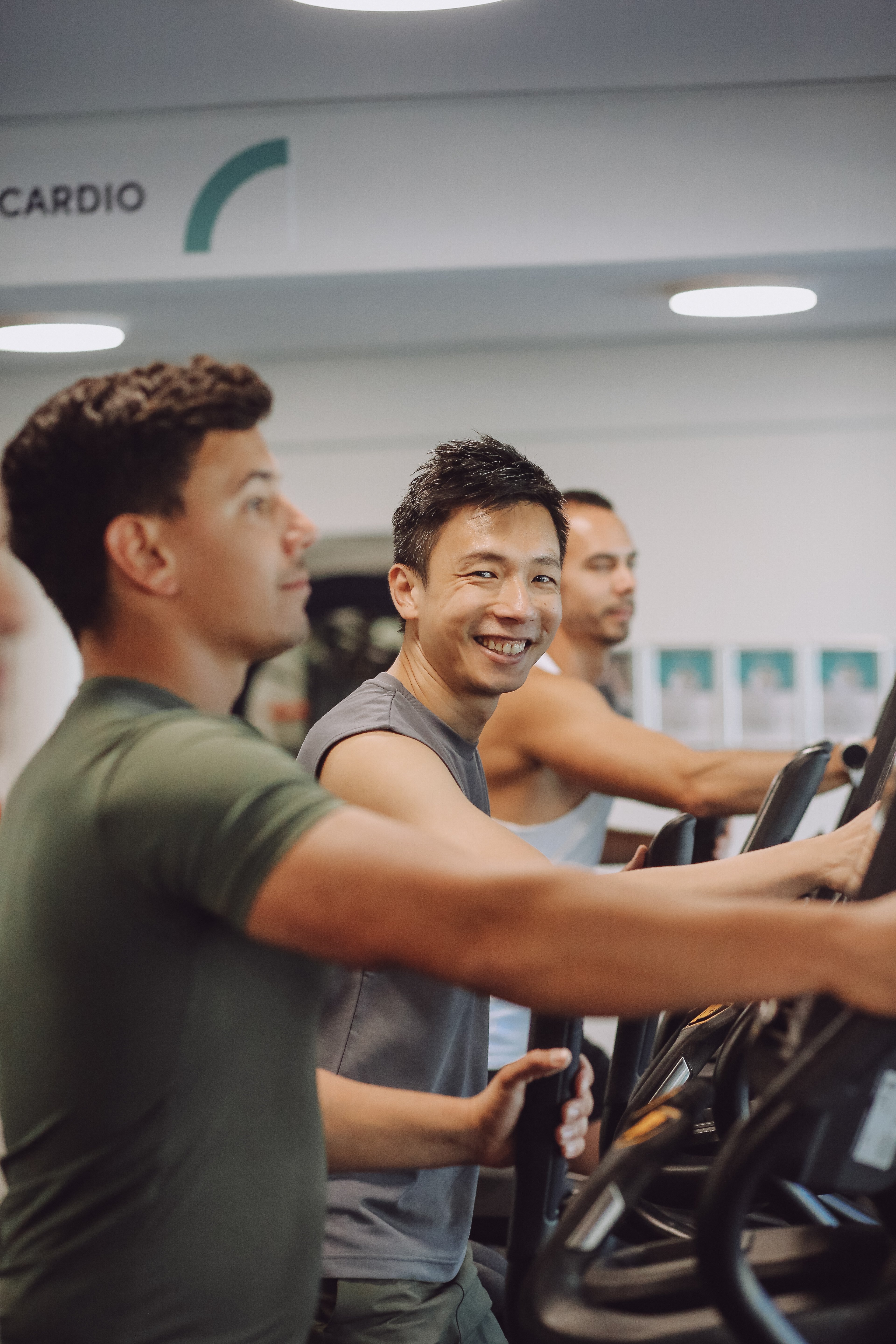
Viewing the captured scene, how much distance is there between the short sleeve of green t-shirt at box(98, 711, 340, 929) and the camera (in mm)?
969

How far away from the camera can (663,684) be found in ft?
17.9

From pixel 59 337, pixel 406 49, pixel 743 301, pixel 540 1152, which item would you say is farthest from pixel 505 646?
pixel 59 337

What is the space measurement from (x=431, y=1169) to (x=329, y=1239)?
140mm

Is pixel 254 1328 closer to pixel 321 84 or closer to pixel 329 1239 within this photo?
pixel 329 1239

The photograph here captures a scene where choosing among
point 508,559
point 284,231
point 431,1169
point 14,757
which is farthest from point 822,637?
point 431,1169

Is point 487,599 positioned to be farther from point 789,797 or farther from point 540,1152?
point 540,1152

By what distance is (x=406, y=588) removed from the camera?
1985 millimetres

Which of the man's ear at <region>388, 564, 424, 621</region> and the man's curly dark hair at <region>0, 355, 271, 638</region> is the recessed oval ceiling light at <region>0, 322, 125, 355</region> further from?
the man's curly dark hair at <region>0, 355, 271, 638</region>

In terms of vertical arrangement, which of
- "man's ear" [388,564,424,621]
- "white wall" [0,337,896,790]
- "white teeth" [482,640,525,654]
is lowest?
"white teeth" [482,640,525,654]

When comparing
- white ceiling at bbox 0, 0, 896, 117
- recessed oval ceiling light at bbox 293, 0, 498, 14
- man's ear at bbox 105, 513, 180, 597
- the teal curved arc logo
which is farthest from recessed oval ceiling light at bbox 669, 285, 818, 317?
man's ear at bbox 105, 513, 180, 597

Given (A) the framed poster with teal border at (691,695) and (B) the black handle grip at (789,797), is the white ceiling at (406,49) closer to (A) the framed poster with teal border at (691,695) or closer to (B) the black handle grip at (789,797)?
(B) the black handle grip at (789,797)

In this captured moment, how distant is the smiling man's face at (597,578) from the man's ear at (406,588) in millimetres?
1499

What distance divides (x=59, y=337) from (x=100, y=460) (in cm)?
392

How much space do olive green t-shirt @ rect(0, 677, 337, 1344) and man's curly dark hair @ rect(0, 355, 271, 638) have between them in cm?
14
